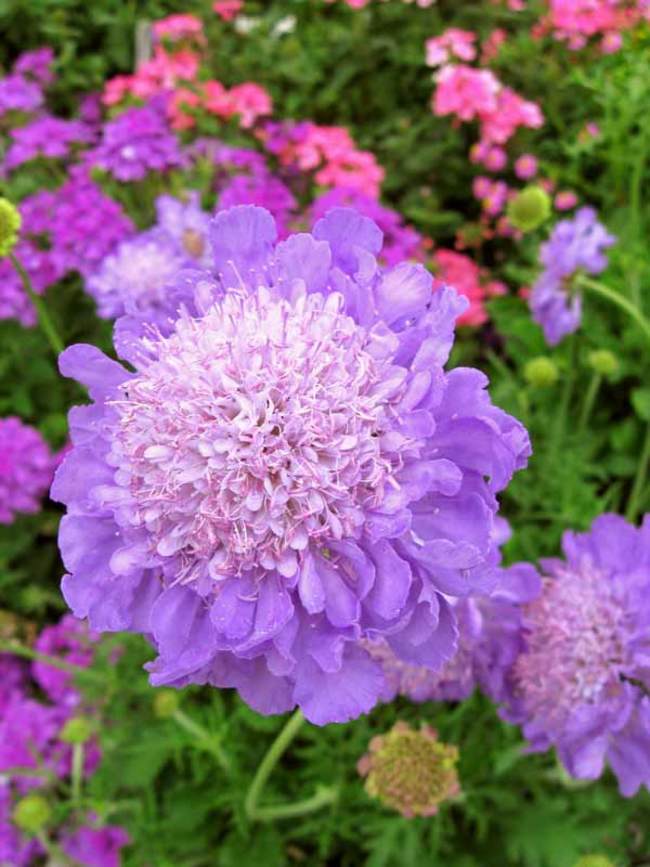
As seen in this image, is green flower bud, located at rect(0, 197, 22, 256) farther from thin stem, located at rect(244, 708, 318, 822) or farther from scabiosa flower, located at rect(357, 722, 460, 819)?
scabiosa flower, located at rect(357, 722, 460, 819)

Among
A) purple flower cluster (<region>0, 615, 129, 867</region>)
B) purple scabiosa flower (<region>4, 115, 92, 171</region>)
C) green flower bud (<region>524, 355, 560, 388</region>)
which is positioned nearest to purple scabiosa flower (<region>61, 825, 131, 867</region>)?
purple flower cluster (<region>0, 615, 129, 867</region>)

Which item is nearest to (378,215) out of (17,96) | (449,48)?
(449,48)

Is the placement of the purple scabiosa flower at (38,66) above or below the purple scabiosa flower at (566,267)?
below

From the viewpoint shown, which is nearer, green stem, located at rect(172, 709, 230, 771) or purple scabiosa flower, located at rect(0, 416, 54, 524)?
green stem, located at rect(172, 709, 230, 771)

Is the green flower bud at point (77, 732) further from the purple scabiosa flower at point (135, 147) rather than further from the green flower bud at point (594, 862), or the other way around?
the purple scabiosa flower at point (135, 147)

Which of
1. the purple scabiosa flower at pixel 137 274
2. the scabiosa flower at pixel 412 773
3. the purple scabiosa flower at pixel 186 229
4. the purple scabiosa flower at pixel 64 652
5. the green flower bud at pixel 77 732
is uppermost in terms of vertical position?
the purple scabiosa flower at pixel 186 229

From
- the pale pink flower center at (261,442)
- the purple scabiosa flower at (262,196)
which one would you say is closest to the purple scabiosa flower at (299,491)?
the pale pink flower center at (261,442)
